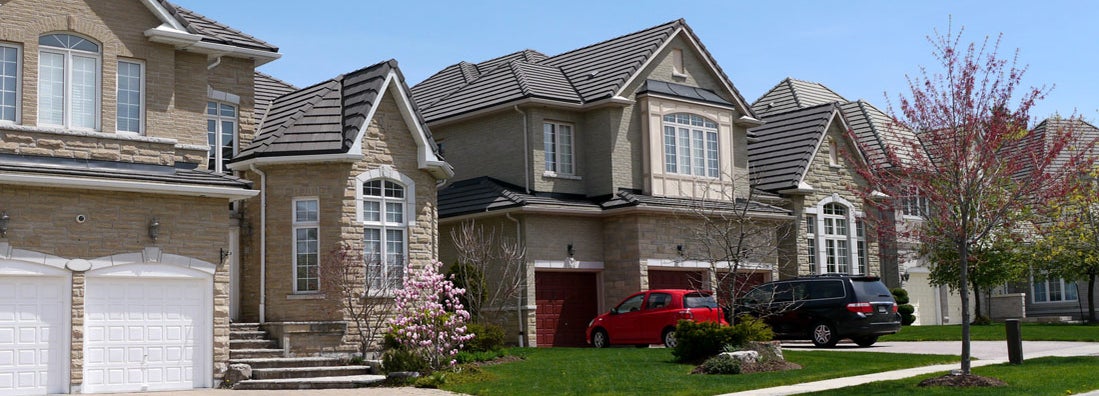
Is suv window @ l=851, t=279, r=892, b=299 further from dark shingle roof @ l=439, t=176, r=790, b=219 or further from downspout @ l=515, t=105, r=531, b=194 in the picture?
downspout @ l=515, t=105, r=531, b=194

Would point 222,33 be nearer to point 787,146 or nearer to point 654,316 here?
point 654,316

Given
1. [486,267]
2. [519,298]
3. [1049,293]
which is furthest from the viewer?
[1049,293]

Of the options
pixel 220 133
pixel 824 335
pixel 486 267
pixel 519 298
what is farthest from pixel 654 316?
pixel 220 133

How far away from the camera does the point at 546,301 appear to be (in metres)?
30.2

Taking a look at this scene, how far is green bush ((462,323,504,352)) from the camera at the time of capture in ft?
78.0

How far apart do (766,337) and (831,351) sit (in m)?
2.80

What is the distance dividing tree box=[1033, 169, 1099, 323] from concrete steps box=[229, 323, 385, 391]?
1676cm

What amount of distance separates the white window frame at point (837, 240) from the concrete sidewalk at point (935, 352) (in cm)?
677

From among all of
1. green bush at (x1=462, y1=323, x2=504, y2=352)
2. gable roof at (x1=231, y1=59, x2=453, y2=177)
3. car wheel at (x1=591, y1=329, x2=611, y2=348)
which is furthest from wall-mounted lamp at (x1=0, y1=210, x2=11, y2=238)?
car wheel at (x1=591, y1=329, x2=611, y2=348)

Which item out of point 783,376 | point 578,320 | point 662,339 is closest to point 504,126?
point 578,320

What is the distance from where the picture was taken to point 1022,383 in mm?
17156

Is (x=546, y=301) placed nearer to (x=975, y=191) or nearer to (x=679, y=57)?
(x=679, y=57)

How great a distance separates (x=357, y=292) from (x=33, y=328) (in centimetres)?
702

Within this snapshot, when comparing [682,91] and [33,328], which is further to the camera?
[682,91]
